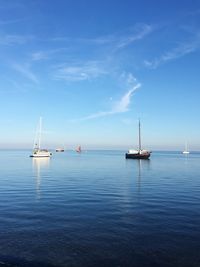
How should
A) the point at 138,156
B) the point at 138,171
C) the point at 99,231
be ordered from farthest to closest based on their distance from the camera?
the point at 138,156 → the point at 138,171 → the point at 99,231

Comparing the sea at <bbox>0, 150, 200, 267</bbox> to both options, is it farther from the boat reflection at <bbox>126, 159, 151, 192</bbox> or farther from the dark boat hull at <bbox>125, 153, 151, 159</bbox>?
the dark boat hull at <bbox>125, 153, 151, 159</bbox>

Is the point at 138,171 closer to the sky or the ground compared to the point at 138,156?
closer to the ground

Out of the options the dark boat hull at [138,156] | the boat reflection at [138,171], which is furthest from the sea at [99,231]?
the dark boat hull at [138,156]

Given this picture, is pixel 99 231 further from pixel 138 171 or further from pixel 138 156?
pixel 138 156

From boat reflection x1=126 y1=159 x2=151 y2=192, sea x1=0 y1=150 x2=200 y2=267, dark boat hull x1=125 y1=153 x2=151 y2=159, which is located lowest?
sea x1=0 y1=150 x2=200 y2=267

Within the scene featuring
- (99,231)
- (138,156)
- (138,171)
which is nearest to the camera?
(99,231)

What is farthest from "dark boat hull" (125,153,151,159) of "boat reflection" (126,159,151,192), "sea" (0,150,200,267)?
"sea" (0,150,200,267)

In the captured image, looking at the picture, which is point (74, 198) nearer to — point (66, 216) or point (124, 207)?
point (124, 207)

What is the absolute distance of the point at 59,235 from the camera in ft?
63.3

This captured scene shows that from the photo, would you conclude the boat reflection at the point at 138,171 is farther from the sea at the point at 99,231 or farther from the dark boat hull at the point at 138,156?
the dark boat hull at the point at 138,156

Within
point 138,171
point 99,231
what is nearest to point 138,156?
point 138,171

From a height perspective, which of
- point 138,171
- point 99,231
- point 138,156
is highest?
point 138,156

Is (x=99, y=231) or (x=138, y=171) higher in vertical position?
(x=138, y=171)

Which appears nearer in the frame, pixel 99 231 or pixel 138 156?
pixel 99 231
